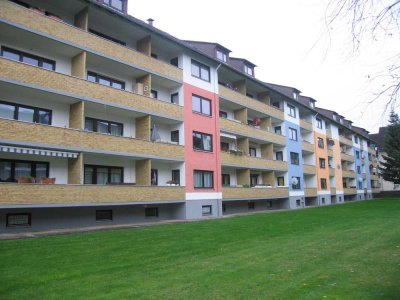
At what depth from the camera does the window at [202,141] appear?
28203mm

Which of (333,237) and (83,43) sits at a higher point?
(83,43)

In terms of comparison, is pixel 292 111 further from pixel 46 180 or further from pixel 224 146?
pixel 46 180

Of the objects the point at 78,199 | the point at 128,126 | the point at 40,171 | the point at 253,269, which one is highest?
the point at 128,126

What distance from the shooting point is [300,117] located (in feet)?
167

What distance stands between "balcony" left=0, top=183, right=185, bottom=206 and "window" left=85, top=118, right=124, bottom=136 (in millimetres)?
4227

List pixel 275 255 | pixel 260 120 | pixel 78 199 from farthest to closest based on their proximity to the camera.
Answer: pixel 260 120 → pixel 78 199 → pixel 275 255

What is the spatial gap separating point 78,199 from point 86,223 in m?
2.50

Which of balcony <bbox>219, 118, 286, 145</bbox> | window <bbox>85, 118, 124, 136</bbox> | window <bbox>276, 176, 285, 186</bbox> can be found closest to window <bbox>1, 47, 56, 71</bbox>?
window <bbox>85, 118, 124, 136</bbox>

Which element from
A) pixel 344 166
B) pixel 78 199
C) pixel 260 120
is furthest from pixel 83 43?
pixel 344 166

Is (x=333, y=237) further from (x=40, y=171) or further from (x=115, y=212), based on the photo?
(x=40, y=171)

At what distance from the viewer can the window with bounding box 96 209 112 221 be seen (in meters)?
21.8

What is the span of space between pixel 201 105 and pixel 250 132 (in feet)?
25.3

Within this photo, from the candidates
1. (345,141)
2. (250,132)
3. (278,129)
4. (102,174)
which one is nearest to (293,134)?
(278,129)

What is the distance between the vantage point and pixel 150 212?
25.4 meters
